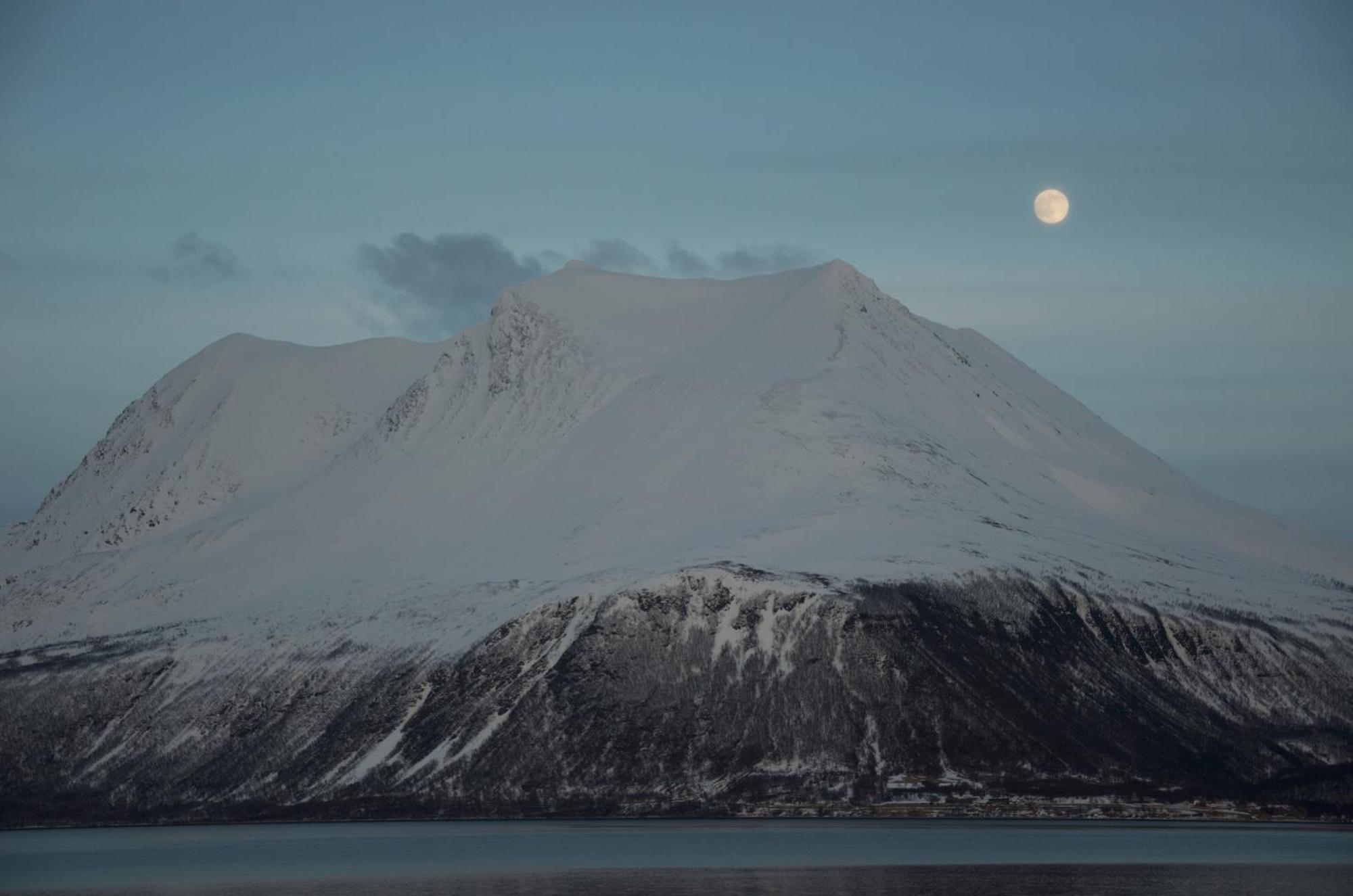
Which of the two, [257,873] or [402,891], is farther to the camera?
[257,873]

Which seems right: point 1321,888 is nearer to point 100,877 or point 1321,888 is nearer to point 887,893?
point 887,893

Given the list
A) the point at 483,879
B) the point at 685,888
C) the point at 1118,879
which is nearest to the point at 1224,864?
the point at 1118,879

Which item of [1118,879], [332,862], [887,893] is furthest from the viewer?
[332,862]

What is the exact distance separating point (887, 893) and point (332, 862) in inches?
2128

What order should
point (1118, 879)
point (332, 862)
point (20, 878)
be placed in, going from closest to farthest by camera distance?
point (1118, 879) < point (20, 878) < point (332, 862)

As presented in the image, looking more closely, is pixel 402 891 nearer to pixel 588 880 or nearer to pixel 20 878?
pixel 588 880

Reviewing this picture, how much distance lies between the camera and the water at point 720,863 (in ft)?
433

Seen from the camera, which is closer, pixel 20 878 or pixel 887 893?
pixel 887 893

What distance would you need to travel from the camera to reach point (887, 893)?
409 ft

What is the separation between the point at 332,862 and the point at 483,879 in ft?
78.3

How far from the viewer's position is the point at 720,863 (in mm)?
152625

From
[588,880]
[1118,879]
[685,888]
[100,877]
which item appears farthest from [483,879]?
[1118,879]

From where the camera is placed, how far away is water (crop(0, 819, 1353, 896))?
131875mm

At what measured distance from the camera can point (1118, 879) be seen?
13500 cm
